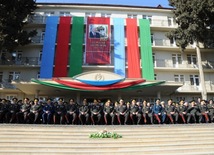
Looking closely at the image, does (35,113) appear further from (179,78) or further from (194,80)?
(194,80)

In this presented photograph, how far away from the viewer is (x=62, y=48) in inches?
815

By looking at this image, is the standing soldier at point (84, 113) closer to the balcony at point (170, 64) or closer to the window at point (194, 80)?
the balcony at point (170, 64)

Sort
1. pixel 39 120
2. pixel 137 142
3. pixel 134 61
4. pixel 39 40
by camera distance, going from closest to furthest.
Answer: pixel 137 142 → pixel 39 120 → pixel 134 61 → pixel 39 40

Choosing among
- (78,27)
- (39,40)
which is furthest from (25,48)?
(78,27)

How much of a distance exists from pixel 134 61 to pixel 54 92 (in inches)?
306

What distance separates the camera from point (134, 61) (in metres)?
20.8

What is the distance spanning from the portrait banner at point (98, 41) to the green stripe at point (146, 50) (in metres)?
3.21

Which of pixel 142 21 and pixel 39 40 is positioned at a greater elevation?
pixel 142 21

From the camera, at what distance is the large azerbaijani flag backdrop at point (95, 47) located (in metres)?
20.1

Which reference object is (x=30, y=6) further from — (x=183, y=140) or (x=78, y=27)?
(x=183, y=140)

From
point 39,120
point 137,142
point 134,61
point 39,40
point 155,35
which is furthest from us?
point 155,35

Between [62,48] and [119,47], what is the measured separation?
5366 millimetres

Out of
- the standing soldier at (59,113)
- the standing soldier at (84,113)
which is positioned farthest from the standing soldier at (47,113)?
the standing soldier at (84,113)

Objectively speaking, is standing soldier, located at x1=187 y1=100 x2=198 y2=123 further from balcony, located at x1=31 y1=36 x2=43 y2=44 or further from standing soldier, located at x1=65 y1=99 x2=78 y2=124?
balcony, located at x1=31 y1=36 x2=43 y2=44
